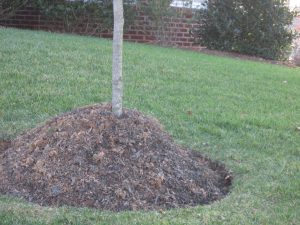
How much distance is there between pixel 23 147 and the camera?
438cm

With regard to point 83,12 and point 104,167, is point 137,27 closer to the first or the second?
point 83,12

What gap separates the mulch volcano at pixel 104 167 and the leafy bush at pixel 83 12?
393 inches

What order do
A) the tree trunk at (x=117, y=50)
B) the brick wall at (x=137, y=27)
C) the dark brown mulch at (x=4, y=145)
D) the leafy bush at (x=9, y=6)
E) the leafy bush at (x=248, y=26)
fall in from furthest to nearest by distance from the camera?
the brick wall at (x=137, y=27) < the leafy bush at (x=248, y=26) < the leafy bush at (x=9, y=6) < the dark brown mulch at (x=4, y=145) < the tree trunk at (x=117, y=50)

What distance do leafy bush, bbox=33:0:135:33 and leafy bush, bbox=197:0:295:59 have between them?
7.18ft

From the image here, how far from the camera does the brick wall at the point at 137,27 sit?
→ 1468 cm

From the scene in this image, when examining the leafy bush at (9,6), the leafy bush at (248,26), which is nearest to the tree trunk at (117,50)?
the leafy bush at (248,26)

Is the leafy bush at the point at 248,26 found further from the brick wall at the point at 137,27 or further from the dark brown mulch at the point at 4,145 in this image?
the dark brown mulch at the point at 4,145

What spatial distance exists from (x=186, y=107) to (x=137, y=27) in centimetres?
871

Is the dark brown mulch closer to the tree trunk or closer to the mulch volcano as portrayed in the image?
the mulch volcano

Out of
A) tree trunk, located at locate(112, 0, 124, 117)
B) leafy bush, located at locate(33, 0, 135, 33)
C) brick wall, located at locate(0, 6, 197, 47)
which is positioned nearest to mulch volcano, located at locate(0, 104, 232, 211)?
tree trunk, located at locate(112, 0, 124, 117)

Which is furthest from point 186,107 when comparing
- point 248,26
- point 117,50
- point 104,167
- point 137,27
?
point 137,27

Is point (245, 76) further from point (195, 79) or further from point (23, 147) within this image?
point (23, 147)

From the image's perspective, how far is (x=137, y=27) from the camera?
15.1 m

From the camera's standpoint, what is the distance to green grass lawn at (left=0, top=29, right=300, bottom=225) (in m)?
3.66
